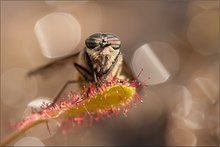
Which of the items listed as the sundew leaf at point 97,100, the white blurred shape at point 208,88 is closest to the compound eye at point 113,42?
the sundew leaf at point 97,100

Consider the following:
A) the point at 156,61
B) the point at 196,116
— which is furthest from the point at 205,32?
the point at 196,116

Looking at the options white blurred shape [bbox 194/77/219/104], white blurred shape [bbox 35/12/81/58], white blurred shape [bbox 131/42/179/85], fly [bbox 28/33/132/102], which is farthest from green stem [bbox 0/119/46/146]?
white blurred shape [bbox 35/12/81/58]

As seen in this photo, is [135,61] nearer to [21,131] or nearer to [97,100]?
[21,131]

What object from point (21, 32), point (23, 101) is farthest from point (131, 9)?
point (23, 101)

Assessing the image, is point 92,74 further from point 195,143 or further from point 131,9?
point 131,9

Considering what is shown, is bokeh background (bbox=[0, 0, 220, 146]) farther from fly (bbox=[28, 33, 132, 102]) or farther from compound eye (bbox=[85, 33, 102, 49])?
compound eye (bbox=[85, 33, 102, 49])
